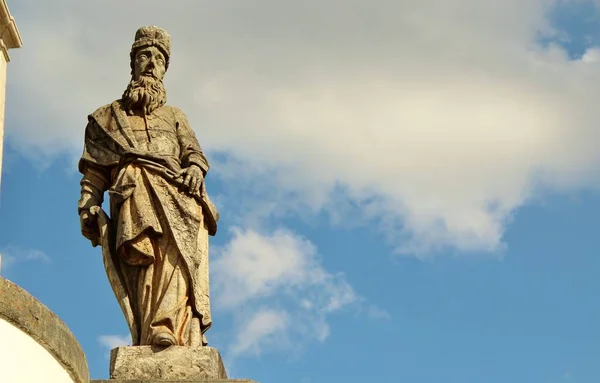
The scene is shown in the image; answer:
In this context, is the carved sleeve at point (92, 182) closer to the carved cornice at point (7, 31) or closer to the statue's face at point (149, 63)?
the statue's face at point (149, 63)

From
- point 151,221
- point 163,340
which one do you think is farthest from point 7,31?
point 163,340

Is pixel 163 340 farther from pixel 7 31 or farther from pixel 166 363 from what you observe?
pixel 7 31

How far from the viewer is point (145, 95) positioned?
47.0 feet

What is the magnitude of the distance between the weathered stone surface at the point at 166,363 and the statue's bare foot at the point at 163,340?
40mm

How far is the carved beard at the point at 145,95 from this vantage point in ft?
47.0

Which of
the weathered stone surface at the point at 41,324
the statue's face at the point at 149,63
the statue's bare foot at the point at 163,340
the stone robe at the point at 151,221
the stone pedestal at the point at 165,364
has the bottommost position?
the weathered stone surface at the point at 41,324

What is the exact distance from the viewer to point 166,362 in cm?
1290

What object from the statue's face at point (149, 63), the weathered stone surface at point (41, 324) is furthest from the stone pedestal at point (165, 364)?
the statue's face at point (149, 63)

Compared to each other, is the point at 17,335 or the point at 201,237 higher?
the point at 201,237

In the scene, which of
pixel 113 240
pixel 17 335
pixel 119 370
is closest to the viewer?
pixel 17 335

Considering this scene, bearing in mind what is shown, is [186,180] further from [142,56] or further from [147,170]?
[142,56]

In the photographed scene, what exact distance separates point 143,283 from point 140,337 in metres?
0.46

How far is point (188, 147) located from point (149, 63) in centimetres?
90

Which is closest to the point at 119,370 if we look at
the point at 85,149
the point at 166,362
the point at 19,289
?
the point at 166,362
